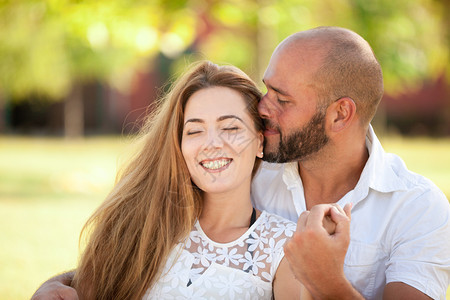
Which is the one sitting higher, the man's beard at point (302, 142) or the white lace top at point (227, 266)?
the man's beard at point (302, 142)

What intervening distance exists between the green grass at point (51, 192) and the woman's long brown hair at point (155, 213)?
1.42 feet

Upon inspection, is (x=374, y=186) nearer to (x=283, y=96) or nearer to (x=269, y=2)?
(x=283, y=96)

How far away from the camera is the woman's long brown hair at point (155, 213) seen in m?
2.82

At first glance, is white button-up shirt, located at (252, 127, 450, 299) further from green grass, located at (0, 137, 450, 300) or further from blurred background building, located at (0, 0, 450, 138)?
green grass, located at (0, 137, 450, 300)

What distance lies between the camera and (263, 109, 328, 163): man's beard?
2.94 m

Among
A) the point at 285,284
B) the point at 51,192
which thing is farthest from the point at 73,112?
the point at 285,284

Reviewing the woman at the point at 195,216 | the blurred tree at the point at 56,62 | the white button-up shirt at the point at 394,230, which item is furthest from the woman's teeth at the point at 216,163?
the blurred tree at the point at 56,62

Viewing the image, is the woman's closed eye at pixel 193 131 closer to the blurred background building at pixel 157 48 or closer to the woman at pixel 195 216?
the woman at pixel 195 216

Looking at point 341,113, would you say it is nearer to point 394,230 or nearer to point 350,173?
point 350,173

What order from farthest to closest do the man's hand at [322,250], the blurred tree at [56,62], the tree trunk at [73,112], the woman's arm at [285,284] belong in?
the tree trunk at [73,112], the blurred tree at [56,62], the woman's arm at [285,284], the man's hand at [322,250]

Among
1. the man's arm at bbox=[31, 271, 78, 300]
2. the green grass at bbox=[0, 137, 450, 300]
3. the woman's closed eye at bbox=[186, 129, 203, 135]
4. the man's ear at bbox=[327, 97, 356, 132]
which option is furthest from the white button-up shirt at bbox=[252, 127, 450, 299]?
the green grass at bbox=[0, 137, 450, 300]

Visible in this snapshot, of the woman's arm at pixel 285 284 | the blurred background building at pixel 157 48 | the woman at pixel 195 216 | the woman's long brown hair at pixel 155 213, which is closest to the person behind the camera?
the woman's arm at pixel 285 284

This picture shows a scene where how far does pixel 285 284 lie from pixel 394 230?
→ 0.56m

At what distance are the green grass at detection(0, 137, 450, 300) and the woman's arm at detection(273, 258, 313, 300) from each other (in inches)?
46.8
